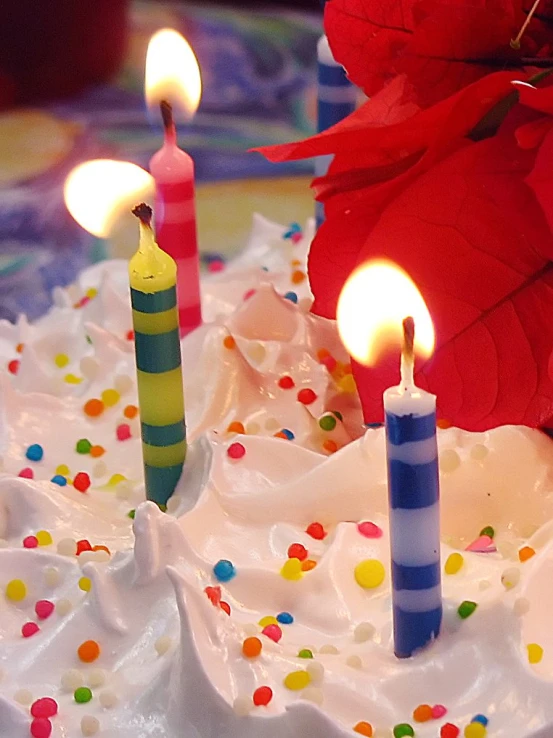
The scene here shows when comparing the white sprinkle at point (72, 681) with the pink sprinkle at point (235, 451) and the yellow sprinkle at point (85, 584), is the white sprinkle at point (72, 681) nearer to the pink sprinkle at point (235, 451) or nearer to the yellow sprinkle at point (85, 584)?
the yellow sprinkle at point (85, 584)

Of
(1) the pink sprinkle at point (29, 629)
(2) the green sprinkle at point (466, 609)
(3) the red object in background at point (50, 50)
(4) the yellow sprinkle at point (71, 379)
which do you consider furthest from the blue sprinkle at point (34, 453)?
(3) the red object in background at point (50, 50)

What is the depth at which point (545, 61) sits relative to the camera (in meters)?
0.93

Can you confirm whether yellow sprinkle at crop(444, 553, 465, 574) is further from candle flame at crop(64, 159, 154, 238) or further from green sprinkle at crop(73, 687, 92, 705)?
candle flame at crop(64, 159, 154, 238)

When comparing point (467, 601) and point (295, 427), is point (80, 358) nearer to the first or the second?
point (295, 427)

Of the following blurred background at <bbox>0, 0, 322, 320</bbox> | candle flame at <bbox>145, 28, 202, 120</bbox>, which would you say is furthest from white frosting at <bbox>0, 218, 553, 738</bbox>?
blurred background at <bbox>0, 0, 322, 320</bbox>

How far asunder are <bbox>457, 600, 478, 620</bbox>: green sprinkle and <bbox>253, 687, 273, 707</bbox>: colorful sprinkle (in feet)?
0.48

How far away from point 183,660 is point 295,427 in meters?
0.37

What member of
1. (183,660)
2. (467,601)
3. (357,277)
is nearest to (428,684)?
(467,601)

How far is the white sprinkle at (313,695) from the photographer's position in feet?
2.67

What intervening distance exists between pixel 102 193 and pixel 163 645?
40 centimetres

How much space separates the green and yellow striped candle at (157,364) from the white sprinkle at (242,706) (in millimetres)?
272

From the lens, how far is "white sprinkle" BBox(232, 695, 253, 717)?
0.81 meters

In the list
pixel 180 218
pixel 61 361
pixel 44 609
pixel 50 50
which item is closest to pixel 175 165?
pixel 180 218

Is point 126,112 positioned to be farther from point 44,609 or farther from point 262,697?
point 262,697
